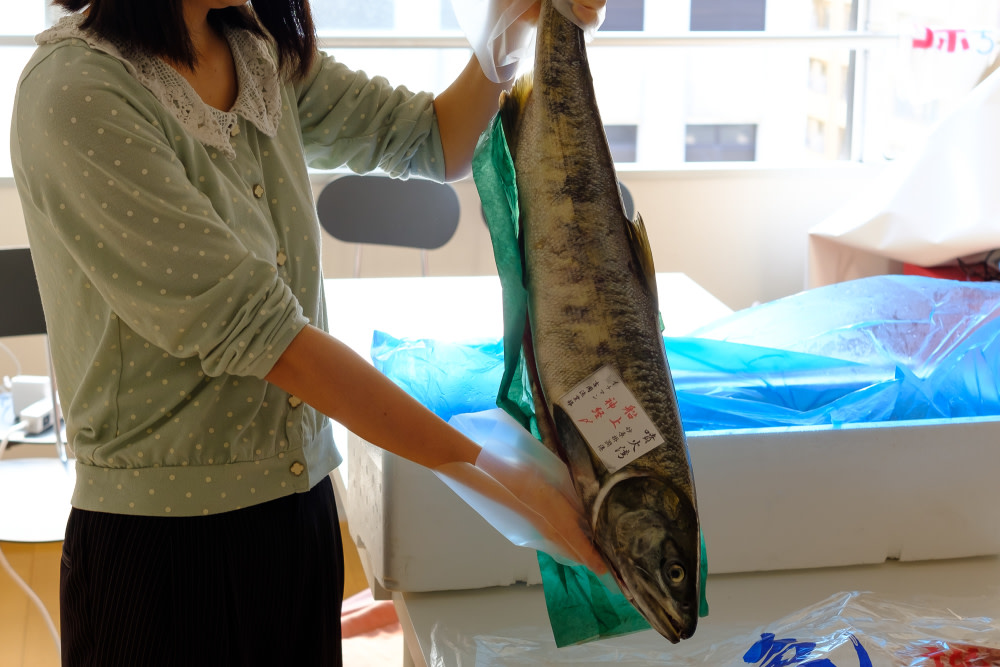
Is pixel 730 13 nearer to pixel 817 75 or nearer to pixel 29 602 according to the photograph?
pixel 817 75

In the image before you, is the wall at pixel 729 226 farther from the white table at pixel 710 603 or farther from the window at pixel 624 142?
the white table at pixel 710 603

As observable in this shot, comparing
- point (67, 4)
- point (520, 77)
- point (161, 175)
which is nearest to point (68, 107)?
point (161, 175)

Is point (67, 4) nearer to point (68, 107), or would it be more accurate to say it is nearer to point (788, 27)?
point (68, 107)

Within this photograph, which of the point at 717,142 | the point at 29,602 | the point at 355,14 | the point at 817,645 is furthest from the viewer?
the point at 717,142

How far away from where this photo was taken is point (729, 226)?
354 cm

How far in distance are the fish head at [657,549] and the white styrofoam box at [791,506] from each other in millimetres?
245

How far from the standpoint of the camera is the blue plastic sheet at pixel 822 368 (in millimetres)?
1021

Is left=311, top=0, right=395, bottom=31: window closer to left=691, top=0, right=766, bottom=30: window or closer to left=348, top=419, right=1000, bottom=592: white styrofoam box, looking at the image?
left=691, top=0, right=766, bottom=30: window

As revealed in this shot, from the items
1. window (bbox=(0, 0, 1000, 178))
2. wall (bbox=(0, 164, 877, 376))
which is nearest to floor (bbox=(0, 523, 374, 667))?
wall (bbox=(0, 164, 877, 376))

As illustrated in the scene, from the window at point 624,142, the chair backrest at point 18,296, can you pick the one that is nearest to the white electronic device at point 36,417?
the chair backrest at point 18,296

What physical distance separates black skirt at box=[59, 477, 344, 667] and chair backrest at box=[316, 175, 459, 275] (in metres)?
1.95

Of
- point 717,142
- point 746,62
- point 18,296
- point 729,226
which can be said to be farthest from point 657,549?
point 717,142

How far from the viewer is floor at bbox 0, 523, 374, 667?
86.3 inches

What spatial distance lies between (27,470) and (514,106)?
7.28 ft
